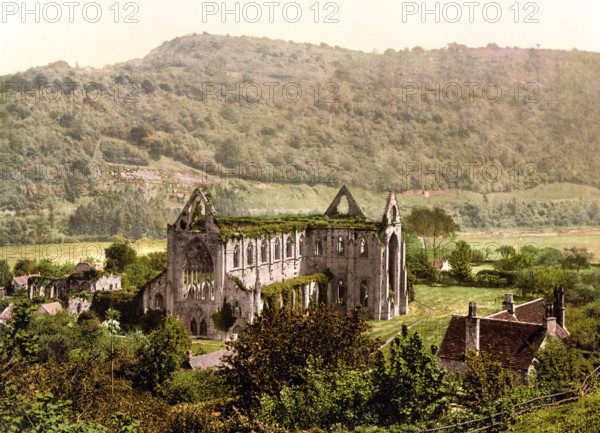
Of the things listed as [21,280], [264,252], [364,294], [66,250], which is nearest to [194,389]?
[264,252]

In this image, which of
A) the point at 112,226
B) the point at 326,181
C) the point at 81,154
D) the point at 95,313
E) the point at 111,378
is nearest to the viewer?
the point at 111,378

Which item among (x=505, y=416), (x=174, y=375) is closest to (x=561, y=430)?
(x=505, y=416)

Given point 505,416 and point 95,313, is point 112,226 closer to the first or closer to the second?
point 95,313

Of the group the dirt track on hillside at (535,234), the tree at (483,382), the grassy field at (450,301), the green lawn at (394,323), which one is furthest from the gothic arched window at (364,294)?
the dirt track on hillside at (535,234)

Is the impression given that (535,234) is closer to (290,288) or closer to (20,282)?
(20,282)

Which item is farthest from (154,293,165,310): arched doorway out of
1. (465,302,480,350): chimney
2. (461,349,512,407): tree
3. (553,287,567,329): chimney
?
(553,287,567,329): chimney

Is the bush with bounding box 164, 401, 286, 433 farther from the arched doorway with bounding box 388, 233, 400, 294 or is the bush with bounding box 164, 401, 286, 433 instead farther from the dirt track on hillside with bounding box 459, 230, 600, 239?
the dirt track on hillside with bounding box 459, 230, 600, 239
